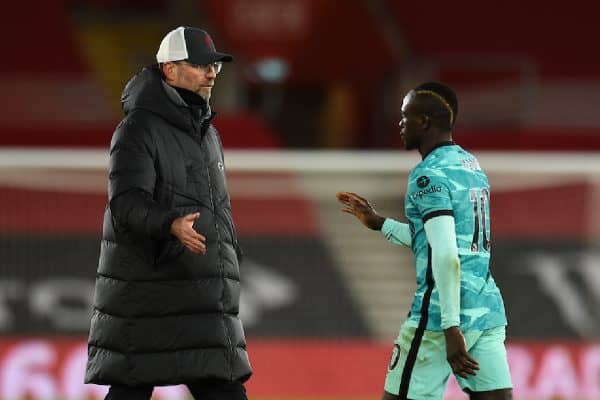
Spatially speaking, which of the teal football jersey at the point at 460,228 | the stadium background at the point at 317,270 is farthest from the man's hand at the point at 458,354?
the stadium background at the point at 317,270

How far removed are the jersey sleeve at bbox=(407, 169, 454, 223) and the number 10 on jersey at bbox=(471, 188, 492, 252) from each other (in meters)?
0.11

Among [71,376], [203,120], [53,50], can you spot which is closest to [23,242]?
[71,376]

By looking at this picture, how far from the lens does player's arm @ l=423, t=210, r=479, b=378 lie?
4512 millimetres

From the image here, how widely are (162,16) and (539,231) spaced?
849 cm

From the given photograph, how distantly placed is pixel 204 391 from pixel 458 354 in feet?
2.67

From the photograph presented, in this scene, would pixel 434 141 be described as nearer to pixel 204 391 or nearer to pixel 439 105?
pixel 439 105

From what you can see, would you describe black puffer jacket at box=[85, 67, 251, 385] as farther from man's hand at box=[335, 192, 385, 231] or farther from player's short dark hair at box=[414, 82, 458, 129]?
player's short dark hair at box=[414, 82, 458, 129]

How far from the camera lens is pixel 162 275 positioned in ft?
14.8

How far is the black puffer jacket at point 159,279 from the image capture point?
4.50 m

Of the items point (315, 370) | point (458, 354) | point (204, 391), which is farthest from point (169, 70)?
point (315, 370)

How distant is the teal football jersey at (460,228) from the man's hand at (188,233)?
747 mm

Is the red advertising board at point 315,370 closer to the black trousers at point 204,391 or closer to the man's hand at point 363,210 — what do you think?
the man's hand at point 363,210

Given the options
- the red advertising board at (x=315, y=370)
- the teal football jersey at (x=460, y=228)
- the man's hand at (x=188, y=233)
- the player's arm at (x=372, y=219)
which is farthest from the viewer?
the red advertising board at (x=315, y=370)

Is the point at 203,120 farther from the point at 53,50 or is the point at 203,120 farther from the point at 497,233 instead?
the point at 53,50
